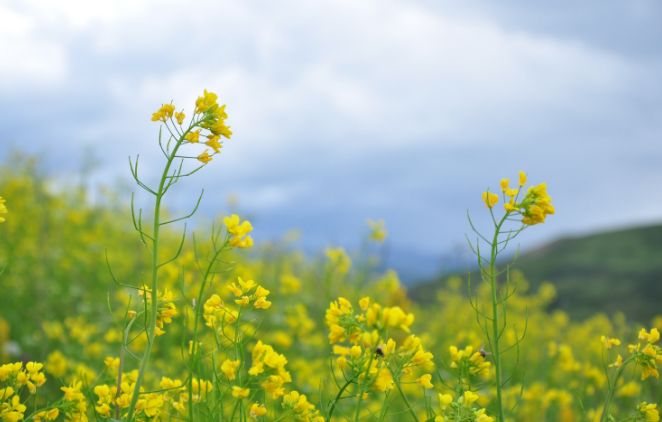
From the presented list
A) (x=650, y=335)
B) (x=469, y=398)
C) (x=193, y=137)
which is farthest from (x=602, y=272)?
(x=193, y=137)

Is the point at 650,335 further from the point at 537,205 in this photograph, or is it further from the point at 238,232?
the point at 238,232

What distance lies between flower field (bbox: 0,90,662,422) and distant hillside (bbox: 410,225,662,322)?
17.6 ft

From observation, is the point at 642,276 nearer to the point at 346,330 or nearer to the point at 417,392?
the point at 417,392

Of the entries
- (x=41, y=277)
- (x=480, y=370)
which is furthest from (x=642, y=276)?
(x=480, y=370)

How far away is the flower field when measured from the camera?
6.75 feet

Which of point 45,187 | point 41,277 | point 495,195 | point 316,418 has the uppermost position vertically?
point 45,187

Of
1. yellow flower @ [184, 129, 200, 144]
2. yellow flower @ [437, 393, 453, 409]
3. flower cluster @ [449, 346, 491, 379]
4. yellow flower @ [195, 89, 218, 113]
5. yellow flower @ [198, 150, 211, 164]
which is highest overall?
yellow flower @ [195, 89, 218, 113]

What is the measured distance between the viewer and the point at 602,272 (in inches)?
787

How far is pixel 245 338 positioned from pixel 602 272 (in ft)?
64.5

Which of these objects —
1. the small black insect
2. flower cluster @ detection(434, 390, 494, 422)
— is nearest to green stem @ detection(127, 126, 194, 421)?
the small black insect

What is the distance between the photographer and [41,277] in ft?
25.5

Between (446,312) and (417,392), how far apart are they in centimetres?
546

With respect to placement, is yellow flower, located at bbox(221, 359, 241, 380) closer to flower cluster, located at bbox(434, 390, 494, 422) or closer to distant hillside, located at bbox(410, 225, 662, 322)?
flower cluster, located at bbox(434, 390, 494, 422)

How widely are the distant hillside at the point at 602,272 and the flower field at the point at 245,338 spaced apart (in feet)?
17.6
